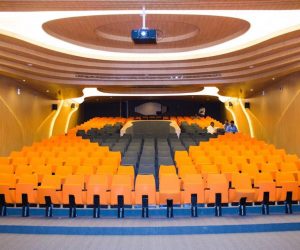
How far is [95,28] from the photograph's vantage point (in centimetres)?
1045

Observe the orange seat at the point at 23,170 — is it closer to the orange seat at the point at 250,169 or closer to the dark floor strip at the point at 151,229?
the dark floor strip at the point at 151,229

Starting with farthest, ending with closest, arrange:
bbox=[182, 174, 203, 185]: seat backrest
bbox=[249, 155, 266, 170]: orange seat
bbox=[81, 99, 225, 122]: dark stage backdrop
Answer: bbox=[81, 99, 225, 122]: dark stage backdrop < bbox=[249, 155, 266, 170]: orange seat < bbox=[182, 174, 203, 185]: seat backrest

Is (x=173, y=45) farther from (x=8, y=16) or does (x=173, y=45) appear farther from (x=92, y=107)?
(x=92, y=107)

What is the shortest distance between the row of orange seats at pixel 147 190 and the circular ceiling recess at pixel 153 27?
4082 mm

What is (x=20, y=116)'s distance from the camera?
48.3 ft

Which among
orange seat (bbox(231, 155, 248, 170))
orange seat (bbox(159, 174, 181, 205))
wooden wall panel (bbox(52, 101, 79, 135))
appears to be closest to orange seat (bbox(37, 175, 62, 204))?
orange seat (bbox(159, 174, 181, 205))

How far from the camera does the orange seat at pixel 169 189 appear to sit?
705cm

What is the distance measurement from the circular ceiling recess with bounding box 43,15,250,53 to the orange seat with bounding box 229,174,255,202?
13.0 feet

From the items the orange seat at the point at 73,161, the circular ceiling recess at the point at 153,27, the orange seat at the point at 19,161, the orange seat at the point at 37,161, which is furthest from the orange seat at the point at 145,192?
the circular ceiling recess at the point at 153,27

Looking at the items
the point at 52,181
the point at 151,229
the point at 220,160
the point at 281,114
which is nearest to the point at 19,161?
the point at 52,181

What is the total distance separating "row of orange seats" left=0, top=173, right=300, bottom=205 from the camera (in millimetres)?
7164

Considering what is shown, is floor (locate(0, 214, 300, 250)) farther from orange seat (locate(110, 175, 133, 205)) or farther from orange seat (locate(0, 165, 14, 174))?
orange seat (locate(0, 165, 14, 174))

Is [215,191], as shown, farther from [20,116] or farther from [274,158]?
[20,116]

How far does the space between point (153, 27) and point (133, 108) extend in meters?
20.6
